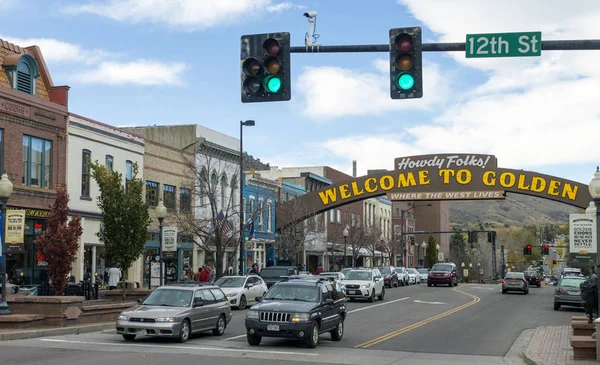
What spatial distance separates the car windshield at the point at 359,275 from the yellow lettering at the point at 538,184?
1571 cm

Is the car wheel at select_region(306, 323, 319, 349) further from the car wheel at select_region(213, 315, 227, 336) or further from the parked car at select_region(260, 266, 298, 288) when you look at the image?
the parked car at select_region(260, 266, 298, 288)

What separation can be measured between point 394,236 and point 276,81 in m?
77.7

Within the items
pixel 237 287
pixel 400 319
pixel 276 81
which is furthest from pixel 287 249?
pixel 276 81

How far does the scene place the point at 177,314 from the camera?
18.5 metres

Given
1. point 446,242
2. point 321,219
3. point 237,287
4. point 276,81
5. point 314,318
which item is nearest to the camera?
point 276,81

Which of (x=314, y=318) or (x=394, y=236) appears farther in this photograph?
(x=394, y=236)

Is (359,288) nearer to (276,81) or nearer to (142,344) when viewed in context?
(142,344)

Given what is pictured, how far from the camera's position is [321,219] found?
66625 millimetres

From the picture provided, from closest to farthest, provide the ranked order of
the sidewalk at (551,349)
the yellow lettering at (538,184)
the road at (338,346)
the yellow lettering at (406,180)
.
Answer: the sidewalk at (551,349) → the road at (338,346) → the yellow lettering at (538,184) → the yellow lettering at (406,180)

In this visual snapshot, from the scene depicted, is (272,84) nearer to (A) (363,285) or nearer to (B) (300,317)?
(B) (300,317)

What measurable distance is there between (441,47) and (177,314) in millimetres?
10206

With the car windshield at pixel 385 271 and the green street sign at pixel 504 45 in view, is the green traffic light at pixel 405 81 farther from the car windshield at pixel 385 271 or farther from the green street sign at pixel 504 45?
the car windshield at pixel 385 271

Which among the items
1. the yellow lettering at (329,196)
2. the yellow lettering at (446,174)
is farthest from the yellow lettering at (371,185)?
the yellow lettering at (446,174)

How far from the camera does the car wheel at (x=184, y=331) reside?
18609mm
